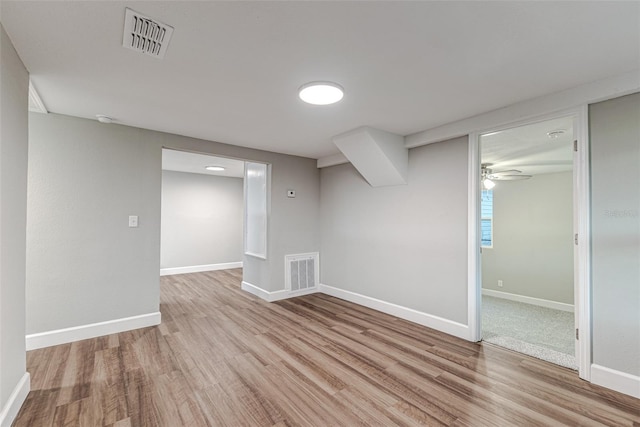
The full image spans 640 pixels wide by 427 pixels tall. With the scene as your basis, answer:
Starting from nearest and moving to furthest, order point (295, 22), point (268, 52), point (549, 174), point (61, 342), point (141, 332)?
point (295, 22), point (268, 52), point (61, 342), point (141, 332), point (549, 174)

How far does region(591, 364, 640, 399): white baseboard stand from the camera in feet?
6.64

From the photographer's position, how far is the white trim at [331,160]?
4461 mm

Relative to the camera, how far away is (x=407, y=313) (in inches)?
142

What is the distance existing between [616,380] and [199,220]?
7.20 metres

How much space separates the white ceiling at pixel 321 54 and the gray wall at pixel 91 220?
0.42 m

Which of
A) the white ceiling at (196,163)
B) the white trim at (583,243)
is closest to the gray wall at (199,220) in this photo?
the white ceiling at (196,163)

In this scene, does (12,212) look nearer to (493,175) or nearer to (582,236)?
(582,236)

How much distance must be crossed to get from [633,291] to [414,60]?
92.5 inches

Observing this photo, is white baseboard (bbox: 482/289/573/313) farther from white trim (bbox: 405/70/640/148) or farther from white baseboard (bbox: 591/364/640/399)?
white trim (bbox: 405/70/640/148)

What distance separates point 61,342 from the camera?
9.35 feet

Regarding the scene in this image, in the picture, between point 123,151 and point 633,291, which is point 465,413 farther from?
point 123,151

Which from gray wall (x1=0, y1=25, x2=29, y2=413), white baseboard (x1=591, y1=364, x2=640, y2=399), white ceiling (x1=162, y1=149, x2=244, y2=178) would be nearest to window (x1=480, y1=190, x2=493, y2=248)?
white baseboard (x1=591, y1=364, x2=640, y2=399)

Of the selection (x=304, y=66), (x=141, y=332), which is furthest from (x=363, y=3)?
(x=141, y=332)

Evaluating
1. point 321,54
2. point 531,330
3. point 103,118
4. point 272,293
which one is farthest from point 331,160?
point 531,330
